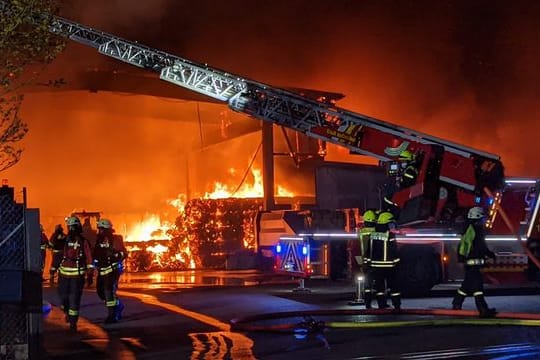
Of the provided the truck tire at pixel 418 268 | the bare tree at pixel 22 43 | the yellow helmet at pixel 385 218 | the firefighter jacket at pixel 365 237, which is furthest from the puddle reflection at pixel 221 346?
the truck tire at pixel 418 268

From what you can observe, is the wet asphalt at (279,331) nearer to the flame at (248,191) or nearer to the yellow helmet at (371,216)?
the yellow helmet at (371,216)

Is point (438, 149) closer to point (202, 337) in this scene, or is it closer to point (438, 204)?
point (438, 204)

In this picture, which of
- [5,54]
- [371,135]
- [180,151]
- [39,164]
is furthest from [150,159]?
[5,54]

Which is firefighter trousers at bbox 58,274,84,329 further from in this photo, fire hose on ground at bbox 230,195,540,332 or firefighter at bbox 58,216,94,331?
fire hose on ground at bbox 230,195,540,332

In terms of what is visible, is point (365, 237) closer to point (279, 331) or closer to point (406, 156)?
point (406, 156)

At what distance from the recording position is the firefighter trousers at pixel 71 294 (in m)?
8.77

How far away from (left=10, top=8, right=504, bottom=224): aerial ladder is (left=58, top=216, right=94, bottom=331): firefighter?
137 inches

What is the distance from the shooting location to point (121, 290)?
14297mm

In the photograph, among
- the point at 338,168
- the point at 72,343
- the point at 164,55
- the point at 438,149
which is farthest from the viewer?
the point at 338,168

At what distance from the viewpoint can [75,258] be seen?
29.1ft

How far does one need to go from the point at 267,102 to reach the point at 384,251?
3.81 m

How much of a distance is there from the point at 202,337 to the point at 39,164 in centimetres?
1733

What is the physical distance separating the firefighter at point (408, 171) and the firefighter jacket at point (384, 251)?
0.75m

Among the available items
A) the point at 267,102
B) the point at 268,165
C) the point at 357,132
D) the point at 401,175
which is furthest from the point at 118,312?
the point at 268,165
